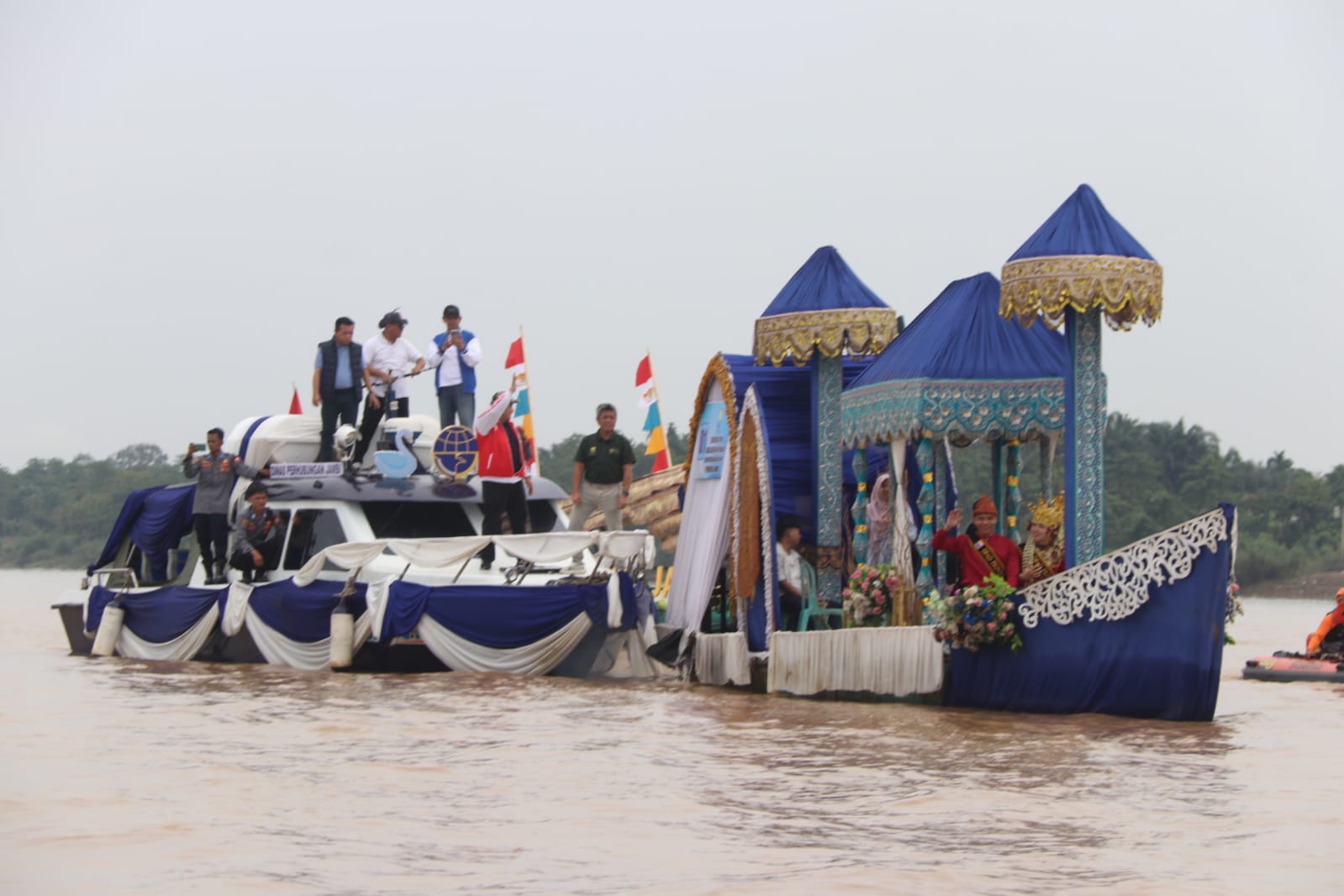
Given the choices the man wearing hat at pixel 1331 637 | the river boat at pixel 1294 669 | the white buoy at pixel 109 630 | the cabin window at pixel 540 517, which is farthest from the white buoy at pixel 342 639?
the man wearing hat at pixel 1331 637

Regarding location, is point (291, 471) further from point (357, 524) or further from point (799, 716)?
point (799, 716)

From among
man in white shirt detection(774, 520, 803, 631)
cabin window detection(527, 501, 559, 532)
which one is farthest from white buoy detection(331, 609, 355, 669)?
man in white shirt detection(774, 520, 803, 631)

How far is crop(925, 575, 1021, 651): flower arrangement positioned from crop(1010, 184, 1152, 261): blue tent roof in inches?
105

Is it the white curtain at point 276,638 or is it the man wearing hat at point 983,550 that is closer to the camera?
the man wearing hat at point 983,550

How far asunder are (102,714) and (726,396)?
6418 millimetres

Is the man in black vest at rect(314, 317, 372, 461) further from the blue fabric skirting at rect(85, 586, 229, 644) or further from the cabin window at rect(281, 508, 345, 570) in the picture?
the blue fabric skirting at rect(85, 586, 229, 644)

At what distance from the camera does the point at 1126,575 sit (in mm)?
13477

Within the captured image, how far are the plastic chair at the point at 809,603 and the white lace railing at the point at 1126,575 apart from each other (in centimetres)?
281

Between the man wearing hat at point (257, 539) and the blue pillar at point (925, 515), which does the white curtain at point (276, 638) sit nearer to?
the man wearing hat at point (257, 539)

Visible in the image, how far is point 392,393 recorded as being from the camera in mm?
20562

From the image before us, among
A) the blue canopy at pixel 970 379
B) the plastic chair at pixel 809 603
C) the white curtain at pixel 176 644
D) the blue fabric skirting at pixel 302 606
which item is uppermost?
the blue canopy at pixel 970 379

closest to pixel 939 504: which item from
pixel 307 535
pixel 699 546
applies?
pixel 699 546

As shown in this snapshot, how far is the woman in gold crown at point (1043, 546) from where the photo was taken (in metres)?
14.9

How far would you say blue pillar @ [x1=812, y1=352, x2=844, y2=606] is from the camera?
16.8 metres
